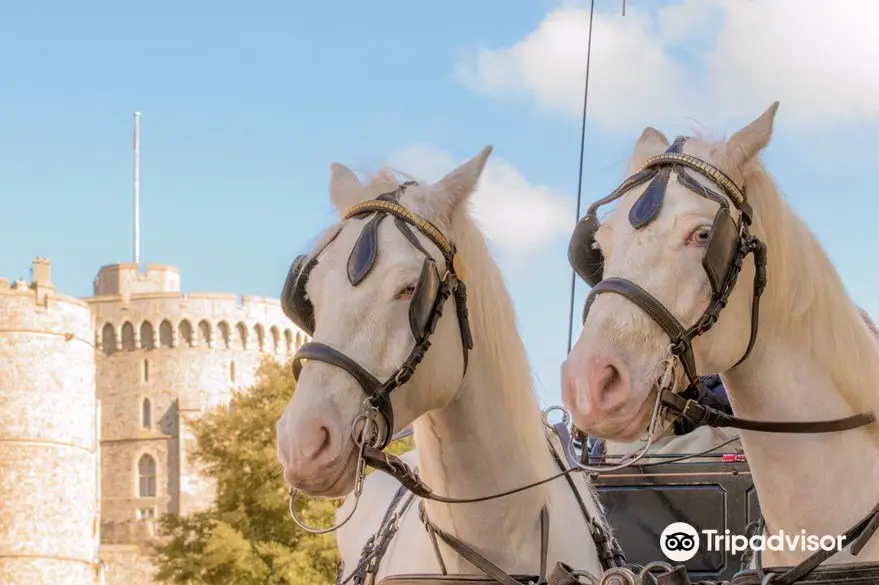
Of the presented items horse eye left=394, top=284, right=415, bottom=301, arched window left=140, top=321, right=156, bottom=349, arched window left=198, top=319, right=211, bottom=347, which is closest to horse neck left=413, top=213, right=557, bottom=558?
horse eye left=394, top=284, right=415, bottom=301

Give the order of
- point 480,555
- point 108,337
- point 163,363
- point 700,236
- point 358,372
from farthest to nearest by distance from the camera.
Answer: point 108,337
point 163,363
point 480,555
point 358,372
point 700,236

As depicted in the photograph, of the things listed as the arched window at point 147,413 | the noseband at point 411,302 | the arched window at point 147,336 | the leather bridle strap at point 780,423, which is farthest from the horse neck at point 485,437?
the arched window at point 147,413

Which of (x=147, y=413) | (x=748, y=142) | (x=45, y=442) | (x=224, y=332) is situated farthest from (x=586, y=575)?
(x=147, y=413)

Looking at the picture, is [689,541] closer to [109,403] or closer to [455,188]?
[455,188]

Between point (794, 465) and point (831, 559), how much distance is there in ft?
0.81

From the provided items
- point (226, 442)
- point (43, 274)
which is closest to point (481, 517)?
point (226, 442)

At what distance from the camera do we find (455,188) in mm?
4070

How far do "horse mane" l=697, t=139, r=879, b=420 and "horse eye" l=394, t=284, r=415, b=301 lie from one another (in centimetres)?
89

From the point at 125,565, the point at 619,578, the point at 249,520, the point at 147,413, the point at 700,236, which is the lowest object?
the point at 619,578

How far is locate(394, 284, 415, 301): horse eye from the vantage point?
3787 mm

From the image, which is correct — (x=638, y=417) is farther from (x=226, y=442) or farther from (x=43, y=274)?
(x=43, y=274)

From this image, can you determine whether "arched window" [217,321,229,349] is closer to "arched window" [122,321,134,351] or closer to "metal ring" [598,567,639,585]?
"arched window" [122,321,134,351]

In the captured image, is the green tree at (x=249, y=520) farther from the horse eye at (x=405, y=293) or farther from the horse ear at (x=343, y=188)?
the horse eye at (x=405, y=293)

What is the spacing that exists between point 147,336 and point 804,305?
5331 cm
